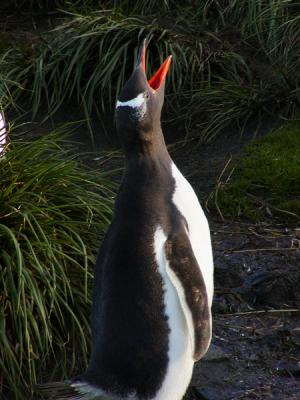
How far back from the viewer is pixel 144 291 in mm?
3996

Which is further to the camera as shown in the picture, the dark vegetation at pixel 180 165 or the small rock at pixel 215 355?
the small rock at pixel 215 355

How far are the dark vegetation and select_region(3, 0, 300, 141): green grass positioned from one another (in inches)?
0.5

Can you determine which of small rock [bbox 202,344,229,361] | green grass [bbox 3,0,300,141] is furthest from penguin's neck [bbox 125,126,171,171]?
green grass [bbox 3,0,300,141]

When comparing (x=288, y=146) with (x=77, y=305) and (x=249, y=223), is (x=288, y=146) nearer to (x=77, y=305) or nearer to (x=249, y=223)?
(x=249, y=223)

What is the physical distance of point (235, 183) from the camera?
6.50 m

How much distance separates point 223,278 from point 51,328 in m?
1.07

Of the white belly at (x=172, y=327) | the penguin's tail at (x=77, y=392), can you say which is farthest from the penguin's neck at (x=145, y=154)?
the penguin's tail at (x=77, y=392)

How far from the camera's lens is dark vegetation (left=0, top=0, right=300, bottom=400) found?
16.0 feet

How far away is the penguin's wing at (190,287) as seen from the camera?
3.95m

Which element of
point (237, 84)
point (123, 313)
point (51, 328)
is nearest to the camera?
point (123, 313)

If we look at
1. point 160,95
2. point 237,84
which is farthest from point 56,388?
point 237,84

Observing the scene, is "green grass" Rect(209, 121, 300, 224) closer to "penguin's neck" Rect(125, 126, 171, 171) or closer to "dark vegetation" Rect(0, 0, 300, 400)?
"dark vegetation" Rect(0, 0, 300, 400)

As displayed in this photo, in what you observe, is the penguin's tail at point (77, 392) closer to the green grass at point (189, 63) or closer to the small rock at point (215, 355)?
the small rock at point (215, 355)

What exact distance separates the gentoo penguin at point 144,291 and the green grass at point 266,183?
2146 mm
